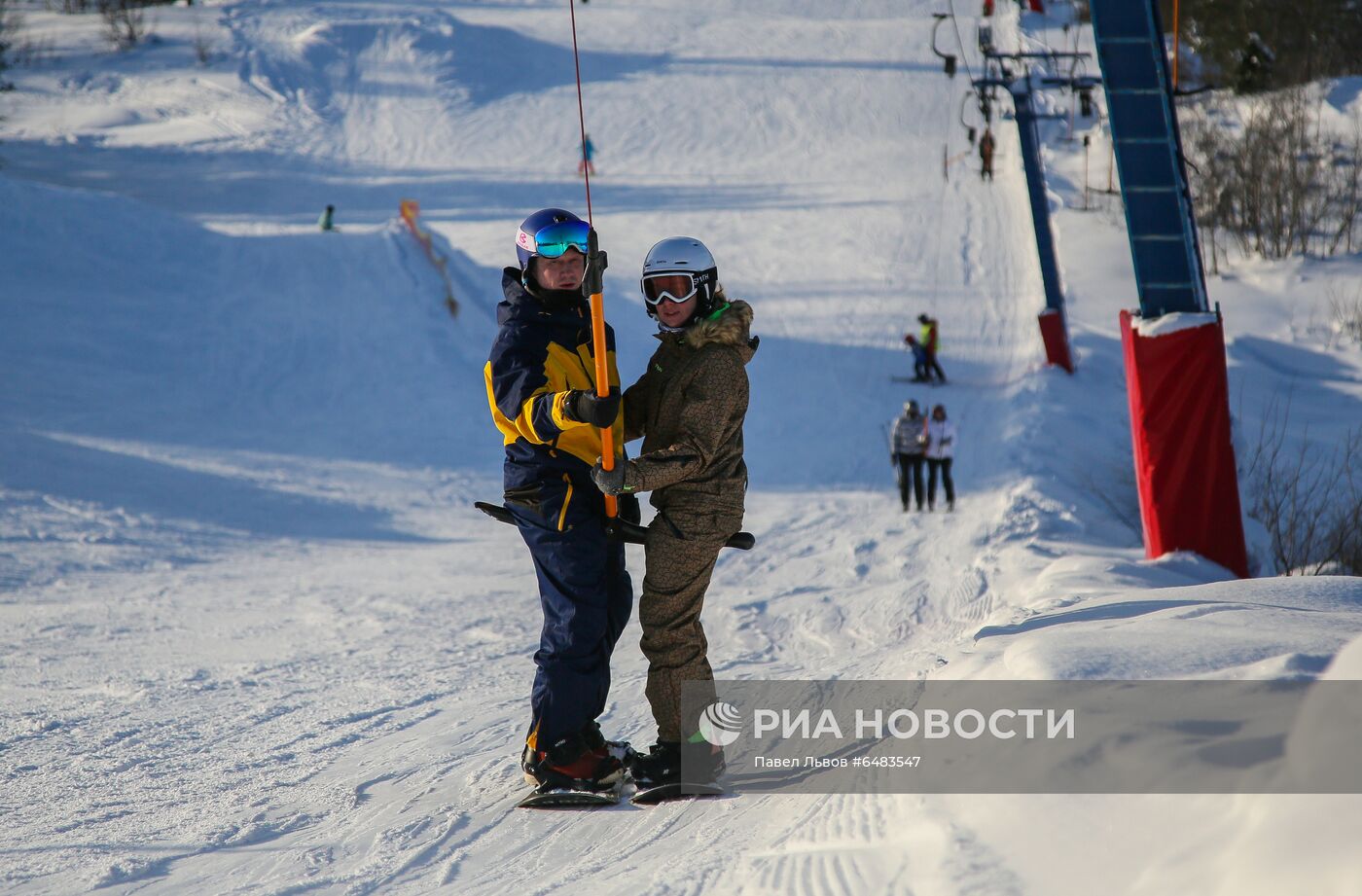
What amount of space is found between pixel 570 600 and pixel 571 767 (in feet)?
1.99

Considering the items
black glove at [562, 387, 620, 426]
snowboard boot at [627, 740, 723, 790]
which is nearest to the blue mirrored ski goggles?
black glove at [562, 387, 620, 426]

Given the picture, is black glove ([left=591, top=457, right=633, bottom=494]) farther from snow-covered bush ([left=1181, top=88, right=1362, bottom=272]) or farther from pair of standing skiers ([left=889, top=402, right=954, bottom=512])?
snow-covered bush ([left=1181, top=88, right=1362, bottom=272])

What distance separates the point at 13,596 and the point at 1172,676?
787 centimetres

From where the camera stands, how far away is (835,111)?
135 feet

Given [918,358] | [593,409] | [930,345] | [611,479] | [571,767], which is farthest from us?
[918,358]

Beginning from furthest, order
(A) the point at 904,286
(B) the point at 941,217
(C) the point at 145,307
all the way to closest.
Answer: (B) the point at 941,217
(A) the point at 904,286
(C) the point at 145,307

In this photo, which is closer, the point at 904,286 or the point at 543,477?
the point at 543,477

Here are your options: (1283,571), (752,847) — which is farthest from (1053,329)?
(752,847)

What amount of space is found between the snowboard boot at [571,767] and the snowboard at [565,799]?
2 cm

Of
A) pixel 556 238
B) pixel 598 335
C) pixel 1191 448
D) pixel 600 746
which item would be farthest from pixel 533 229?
pixel 1191 448

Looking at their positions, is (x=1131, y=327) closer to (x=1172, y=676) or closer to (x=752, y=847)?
(x=1172, y=676)

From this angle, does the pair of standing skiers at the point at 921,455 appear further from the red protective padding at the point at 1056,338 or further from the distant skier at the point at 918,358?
the distant skier at the point at 918,358

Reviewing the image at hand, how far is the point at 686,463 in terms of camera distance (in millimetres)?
4016

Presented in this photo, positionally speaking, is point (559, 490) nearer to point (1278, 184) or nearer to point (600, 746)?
point (600, 746)
